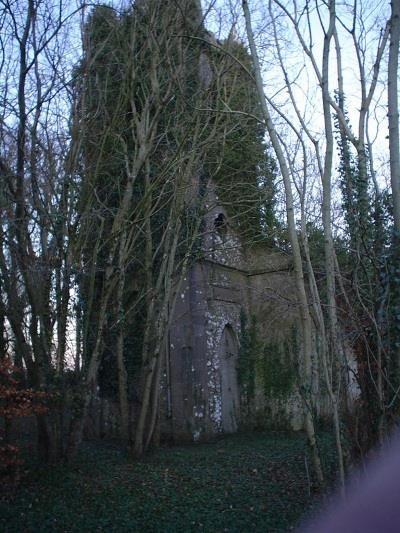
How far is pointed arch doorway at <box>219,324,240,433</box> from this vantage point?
53.4 feet

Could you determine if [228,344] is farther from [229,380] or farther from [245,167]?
[245,167]

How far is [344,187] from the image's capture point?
858 centimetres

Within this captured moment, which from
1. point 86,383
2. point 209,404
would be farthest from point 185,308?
point 86,383

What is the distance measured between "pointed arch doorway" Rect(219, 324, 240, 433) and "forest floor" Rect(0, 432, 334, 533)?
3.30 metres

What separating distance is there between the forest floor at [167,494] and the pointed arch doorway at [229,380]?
3.30 meters

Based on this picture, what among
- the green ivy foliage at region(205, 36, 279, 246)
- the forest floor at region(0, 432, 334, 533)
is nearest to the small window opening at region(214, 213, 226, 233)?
the green ivy foliage at region(205, 36, 279, 246)

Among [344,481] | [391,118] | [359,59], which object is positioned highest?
[359,59]

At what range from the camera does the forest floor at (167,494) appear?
785cm

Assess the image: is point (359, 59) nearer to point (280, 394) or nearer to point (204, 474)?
point (204, 474)

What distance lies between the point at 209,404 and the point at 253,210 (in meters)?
4.91

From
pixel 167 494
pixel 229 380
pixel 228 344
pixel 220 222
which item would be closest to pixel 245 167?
pixel 220 222

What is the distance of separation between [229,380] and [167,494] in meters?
7.49

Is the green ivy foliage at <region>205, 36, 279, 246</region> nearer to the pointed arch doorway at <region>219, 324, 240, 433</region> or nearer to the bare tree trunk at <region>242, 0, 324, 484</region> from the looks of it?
the pointed arch doorway at <region>219, 324, 240, 433</region>

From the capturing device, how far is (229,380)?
54.8 feet
